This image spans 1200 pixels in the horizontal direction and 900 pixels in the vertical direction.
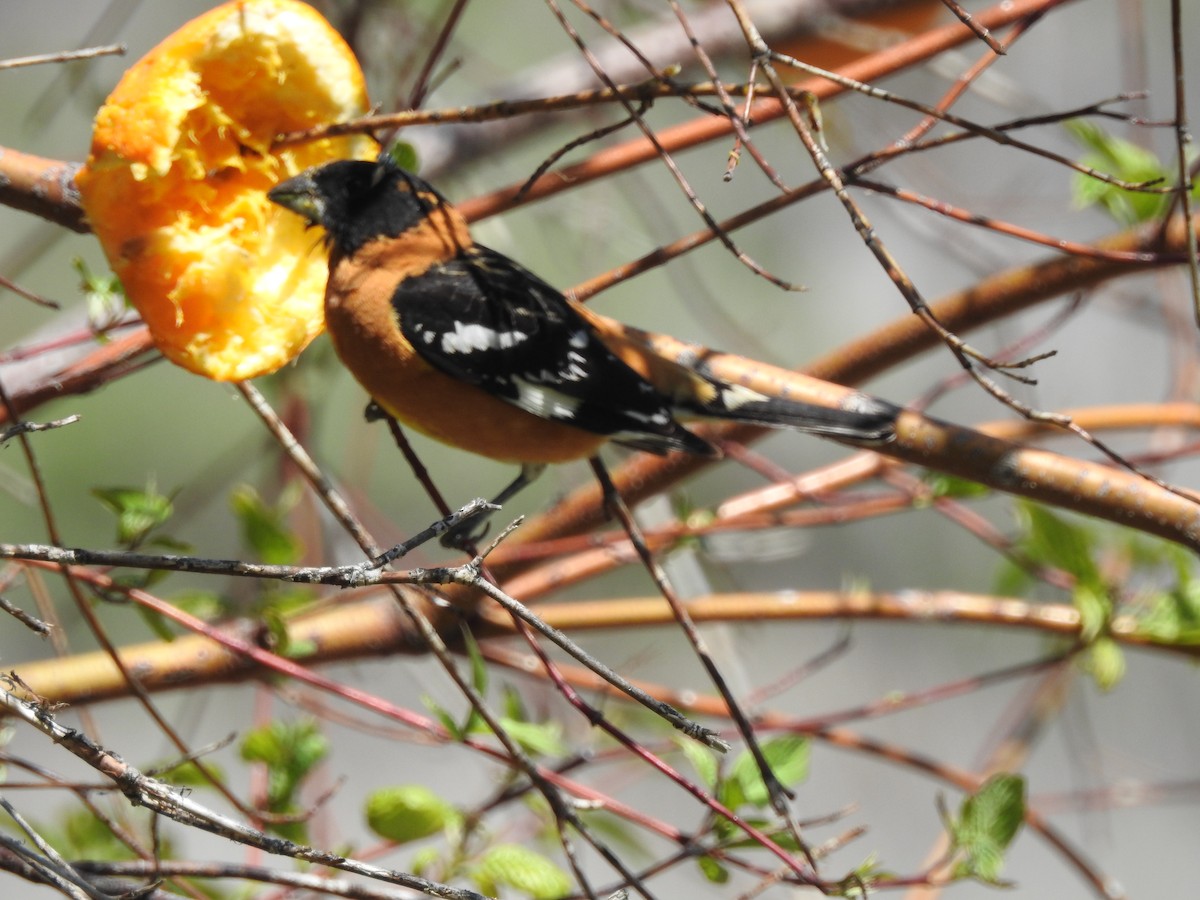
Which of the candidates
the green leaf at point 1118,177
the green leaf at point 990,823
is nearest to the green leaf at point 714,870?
the green leaf at point 990,823

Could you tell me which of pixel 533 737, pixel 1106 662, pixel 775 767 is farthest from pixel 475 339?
pixel 1106 662

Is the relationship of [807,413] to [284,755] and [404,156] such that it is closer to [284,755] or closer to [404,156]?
[404,156]

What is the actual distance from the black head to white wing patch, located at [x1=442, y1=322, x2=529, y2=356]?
197 millimetres

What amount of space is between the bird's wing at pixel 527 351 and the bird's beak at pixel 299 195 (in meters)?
0.20

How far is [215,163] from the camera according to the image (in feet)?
5.14

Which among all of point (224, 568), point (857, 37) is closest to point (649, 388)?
point (224, 568)

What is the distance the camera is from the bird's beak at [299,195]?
1.61 meters

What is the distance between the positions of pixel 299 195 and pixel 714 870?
3.27 ft

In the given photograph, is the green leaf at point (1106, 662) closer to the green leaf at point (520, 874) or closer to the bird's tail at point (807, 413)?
the bird's tail at point (807, 413)

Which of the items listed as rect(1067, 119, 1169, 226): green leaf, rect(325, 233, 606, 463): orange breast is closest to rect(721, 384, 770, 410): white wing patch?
rect(325, 233, 606, 463): orange breast

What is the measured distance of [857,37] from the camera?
2.79 meters

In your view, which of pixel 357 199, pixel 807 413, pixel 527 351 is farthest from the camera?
pixel 527 351

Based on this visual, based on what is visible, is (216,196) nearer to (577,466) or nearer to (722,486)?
(577,466)

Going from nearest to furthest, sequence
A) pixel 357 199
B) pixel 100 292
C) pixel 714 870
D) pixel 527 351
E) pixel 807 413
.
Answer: pixel 714 870
pixel 100 292
pixel 807 413
pixel 357 199
pixel 527 351
